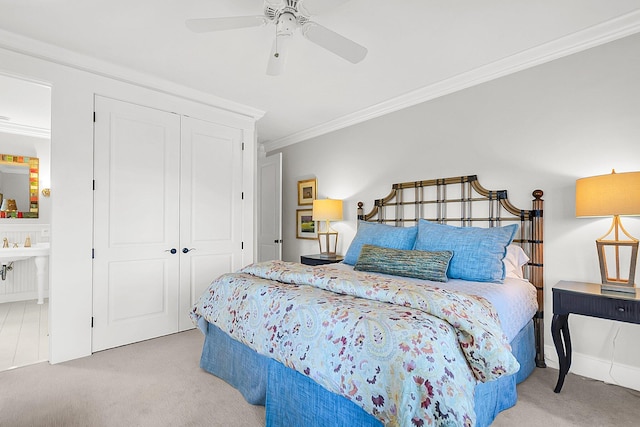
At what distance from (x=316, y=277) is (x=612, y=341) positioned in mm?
2168

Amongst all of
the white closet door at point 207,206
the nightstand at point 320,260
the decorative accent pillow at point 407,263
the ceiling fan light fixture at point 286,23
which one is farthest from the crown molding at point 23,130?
the decorative accent pillow at point 407,263

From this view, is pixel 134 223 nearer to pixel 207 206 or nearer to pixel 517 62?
pixel 207 206

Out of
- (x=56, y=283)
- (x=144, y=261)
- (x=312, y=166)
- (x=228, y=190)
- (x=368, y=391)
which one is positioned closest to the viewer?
(x=368, y=391)

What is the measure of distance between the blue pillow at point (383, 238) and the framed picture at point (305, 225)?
146 cm

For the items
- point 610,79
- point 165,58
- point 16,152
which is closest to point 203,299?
point 165,58

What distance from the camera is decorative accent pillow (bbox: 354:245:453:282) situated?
93.8 inches

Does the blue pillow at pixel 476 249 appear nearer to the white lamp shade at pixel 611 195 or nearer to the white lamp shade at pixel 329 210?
the white lamp shade at pixel 611 195

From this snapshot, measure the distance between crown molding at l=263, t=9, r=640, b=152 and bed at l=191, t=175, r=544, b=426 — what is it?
93cm

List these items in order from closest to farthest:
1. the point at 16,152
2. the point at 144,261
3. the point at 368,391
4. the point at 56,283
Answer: the point at 368,391, the point at 56,283, the point at 144,261, the point at 16,152

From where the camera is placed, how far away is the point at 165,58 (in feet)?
8.95

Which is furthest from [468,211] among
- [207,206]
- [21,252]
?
[21,252]

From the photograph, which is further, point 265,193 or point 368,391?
point 265,193

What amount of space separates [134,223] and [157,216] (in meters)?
0.21

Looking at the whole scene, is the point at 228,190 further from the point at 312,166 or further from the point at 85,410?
the point at 85,410
